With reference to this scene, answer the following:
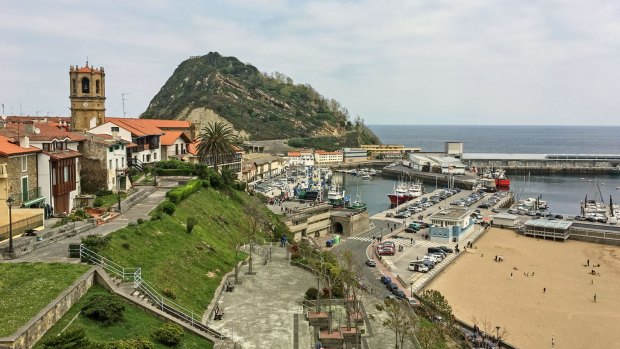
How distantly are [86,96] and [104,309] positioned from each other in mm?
43555

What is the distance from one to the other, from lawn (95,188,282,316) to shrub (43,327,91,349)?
31.7 feet

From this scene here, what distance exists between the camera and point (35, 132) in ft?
132

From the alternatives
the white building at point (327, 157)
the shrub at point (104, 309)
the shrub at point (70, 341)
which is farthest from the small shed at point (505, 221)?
the white building at point (327, 157)

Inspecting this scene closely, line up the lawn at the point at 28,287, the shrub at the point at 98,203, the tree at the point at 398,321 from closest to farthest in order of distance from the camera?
the lawn at the point at 28,287
the tree at the point at 398,321
the shrub at the point at 98,203

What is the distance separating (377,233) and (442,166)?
86046 millimetres

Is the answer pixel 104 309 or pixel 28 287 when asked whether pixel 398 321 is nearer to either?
pixel 104 309

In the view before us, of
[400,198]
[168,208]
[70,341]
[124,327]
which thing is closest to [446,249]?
[168,208]

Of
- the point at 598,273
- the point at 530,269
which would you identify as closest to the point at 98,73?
the point at 530,269

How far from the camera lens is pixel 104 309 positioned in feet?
68.7

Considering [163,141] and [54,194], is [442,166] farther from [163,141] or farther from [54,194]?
[54,194]

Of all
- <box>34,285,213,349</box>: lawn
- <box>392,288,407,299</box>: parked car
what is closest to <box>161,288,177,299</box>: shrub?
<box>34,285,213,349</box>: lawn

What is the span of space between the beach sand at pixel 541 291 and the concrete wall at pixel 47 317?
95.0 feet

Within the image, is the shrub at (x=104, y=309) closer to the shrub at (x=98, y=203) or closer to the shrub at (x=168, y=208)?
the shrub at (x=168, y=208)

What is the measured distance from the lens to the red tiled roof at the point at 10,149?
3272cm
